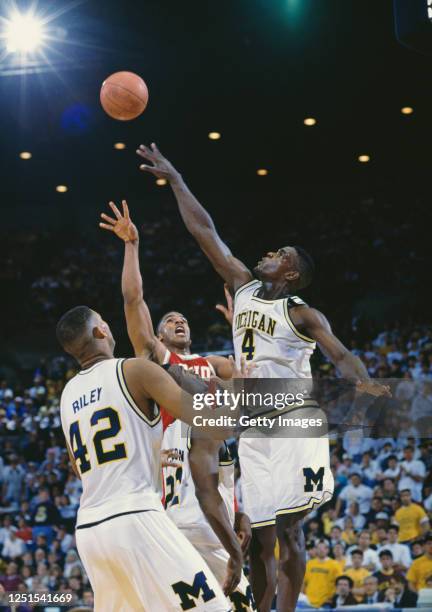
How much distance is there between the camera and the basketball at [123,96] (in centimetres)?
683

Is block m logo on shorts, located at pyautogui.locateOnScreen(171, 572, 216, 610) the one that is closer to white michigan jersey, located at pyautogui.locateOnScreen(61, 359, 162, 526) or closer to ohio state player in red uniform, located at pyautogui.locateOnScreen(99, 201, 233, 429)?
white michigan jersey, located at pyautogui.locateOnScreen(61, 359, 162, 526)

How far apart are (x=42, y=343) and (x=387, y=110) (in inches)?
345

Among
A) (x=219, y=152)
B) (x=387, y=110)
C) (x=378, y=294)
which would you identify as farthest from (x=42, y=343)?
(x=387, y=110)

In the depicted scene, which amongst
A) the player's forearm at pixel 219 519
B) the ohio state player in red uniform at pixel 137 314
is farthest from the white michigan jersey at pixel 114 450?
the ohio state player in red uniform at pixel 137 314

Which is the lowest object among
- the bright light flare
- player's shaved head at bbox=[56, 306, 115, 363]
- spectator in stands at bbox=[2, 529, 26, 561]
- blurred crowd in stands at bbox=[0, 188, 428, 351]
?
spectator in stands at bbox=[2, 529, 26, 561]

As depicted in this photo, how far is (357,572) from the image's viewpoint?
370 inches

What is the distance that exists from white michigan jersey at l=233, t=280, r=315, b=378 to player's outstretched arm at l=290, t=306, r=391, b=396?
2.9 inches

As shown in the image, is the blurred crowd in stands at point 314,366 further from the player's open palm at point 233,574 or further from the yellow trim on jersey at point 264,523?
the player's open palm at point 233,574

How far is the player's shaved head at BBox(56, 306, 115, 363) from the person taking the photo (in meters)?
4.27

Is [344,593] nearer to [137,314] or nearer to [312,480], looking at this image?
[312,480]

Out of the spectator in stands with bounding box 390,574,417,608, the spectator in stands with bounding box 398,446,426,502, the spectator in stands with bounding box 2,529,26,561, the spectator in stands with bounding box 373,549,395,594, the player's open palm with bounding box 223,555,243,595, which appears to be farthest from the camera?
the spectator in stands with bounding box 2,529,26,561

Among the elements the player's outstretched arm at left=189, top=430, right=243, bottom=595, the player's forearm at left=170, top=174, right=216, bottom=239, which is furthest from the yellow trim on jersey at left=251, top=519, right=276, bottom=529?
the player's forearm at left=170, top=174, right=216, bottom=239

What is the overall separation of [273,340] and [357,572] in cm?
475

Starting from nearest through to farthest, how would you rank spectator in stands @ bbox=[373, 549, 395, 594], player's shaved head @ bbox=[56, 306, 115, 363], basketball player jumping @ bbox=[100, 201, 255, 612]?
player's shaved head @ bbox=[56, 306, 115, 363], basketball player jumping @ bbox=[100, 201, 255, 612], spectator in stands @ bbox=[373, 549, 395, 594]
